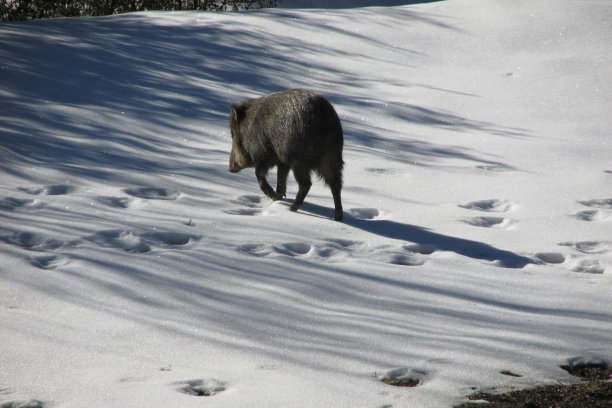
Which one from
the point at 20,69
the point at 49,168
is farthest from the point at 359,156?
the point at 20,69

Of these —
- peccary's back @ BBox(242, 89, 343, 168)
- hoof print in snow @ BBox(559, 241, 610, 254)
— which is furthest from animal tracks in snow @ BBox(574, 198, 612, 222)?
peccary's back @ BBox(242, 89, 343, 168)

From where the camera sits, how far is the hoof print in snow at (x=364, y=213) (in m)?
5.44

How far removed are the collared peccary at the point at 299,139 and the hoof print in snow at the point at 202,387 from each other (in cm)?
274

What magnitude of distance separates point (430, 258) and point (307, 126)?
5.05 feet

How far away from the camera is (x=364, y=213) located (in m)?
5.54

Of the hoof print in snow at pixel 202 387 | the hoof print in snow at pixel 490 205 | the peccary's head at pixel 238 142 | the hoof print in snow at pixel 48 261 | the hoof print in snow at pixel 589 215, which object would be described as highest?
the peccary's head at pixel 238 142

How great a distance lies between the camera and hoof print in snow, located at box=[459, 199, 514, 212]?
565cm

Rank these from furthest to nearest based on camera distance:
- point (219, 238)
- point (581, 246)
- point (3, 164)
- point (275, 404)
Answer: point (3, 164) → point (581, 246) → point (219, 238) → point (275, 404)

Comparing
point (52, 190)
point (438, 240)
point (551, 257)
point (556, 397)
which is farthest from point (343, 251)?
point (52, 190)

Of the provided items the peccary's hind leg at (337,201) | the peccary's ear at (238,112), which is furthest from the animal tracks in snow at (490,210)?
the peccary's ear at (238,112)

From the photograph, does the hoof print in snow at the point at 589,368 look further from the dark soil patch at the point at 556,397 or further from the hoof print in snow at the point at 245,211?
the hoof print in snow at the point at 245,211

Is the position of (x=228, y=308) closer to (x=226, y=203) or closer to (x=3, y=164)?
(x=226, y=203)

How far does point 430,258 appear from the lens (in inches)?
176

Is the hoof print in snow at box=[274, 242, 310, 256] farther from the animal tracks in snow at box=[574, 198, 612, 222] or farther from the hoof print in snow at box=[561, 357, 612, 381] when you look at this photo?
the animal tracks in snow at box=[574, 198, 612, 222]
